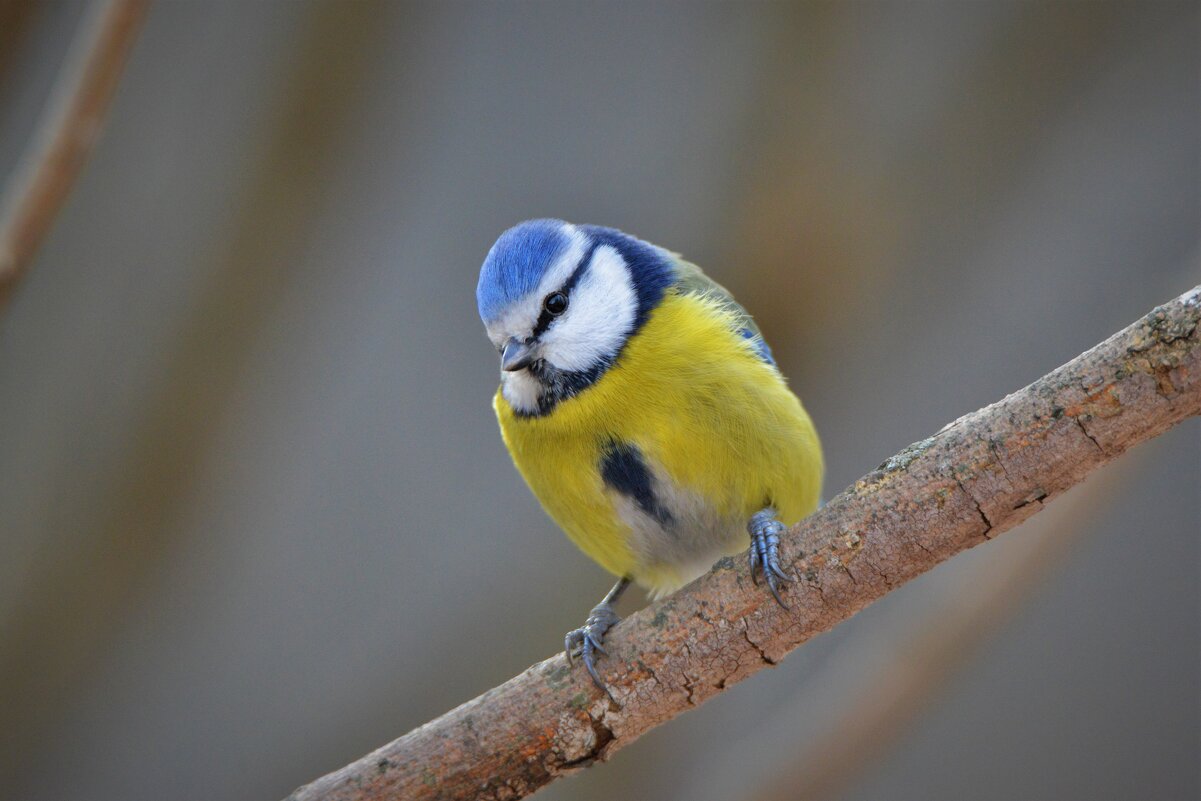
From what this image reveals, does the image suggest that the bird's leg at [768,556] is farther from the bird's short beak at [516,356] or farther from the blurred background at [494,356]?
the blurred background at [494,356]

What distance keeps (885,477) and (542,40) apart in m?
1.75

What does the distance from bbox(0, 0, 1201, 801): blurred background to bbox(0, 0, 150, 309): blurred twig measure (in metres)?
0.59

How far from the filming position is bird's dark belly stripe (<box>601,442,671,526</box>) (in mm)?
1270

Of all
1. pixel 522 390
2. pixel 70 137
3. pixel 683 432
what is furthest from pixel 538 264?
pixel 70 137

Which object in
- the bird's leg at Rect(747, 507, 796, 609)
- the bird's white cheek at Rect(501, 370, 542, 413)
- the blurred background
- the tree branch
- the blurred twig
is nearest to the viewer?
the tree branch

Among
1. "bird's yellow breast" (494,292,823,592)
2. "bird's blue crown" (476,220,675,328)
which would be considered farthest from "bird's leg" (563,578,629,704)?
"bird's blue crown" (476,220,675,328)

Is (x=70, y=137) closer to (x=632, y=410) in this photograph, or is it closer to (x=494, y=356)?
(x=632, y=410)

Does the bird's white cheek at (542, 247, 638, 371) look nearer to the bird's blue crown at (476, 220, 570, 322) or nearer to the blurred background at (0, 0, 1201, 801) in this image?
the bird's blue crown at (476, 220, 570, 322)

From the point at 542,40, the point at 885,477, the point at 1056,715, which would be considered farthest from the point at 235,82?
the point at 1056,715

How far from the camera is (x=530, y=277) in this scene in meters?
1.28

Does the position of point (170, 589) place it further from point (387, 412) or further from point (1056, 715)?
point (1056, 715)

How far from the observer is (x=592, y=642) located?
1168mm

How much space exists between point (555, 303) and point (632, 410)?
0.17m

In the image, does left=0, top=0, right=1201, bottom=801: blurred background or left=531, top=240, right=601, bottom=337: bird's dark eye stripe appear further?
left=0, top=0, right=1201, bottom=801: blurred background
